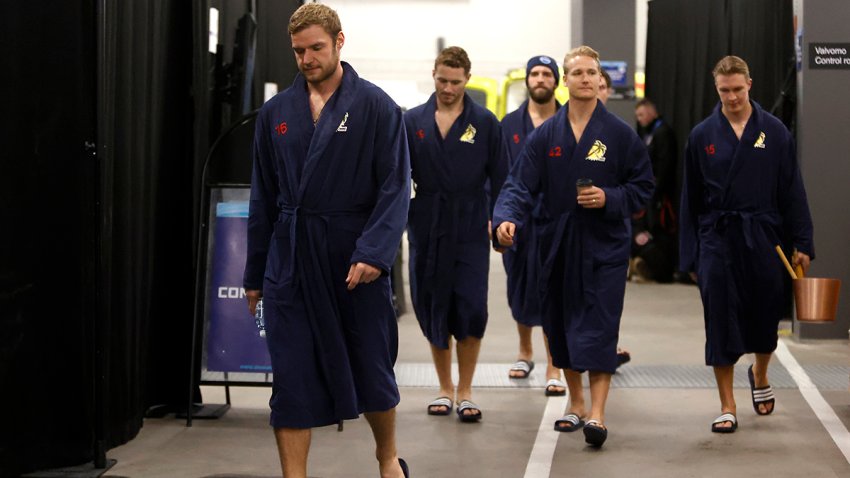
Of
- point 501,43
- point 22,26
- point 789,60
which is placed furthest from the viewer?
point 501,43

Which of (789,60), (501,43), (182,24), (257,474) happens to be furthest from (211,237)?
(501,43)

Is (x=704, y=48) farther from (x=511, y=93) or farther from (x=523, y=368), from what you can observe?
(x=511, y=93)

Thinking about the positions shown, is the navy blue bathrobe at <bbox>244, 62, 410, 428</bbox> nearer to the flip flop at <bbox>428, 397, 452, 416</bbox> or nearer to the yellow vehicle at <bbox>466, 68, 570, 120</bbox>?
the flip flop at <bbox>428, 397, 452, 416</bbox>

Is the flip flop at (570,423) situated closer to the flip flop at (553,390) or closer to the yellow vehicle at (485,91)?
the flip flop at (553,390)

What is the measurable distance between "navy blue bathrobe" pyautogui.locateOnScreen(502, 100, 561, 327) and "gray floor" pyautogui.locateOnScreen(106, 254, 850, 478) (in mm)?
449

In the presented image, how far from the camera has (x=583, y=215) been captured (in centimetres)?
626

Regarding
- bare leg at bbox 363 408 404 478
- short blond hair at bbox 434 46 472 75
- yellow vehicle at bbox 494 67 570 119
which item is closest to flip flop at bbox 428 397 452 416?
short blond hair at bbox 434 46 472 75

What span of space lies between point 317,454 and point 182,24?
7.83 ft

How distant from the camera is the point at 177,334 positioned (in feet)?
22.6

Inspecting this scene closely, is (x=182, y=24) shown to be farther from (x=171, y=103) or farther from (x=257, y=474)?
(x=257, y=474)

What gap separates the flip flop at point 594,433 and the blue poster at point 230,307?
1662 mm

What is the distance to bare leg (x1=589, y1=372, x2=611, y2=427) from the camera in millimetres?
6094

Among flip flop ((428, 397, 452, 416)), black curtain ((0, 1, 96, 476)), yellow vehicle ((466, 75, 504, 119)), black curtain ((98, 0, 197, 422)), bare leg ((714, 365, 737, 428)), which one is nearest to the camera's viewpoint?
black curtain ((0, 1, 96, 476))

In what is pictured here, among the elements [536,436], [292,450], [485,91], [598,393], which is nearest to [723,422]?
[598,393]
